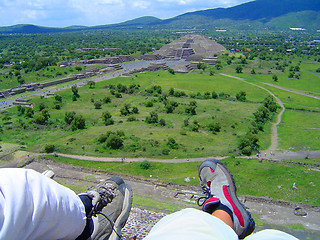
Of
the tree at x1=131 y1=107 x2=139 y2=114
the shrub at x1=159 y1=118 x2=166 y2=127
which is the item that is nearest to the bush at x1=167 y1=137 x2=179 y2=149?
the shrub at x1=159 y1=118 x2=166 y2=127

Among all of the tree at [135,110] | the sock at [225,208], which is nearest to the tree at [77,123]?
the tree at [135,110]

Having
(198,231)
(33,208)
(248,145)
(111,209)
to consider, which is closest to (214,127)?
(248,145)

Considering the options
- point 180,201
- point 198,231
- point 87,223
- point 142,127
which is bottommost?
point 142,127

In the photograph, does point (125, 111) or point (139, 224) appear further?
point (125, 111)

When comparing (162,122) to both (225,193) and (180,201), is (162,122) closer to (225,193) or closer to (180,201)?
(180,201)

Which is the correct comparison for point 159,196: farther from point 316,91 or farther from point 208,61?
point 208,61

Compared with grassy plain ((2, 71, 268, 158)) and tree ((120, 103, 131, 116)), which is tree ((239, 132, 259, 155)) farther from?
tree ((120, 103, 131, 116))

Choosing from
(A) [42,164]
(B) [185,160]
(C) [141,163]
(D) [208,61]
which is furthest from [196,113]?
(D) [208,61]
